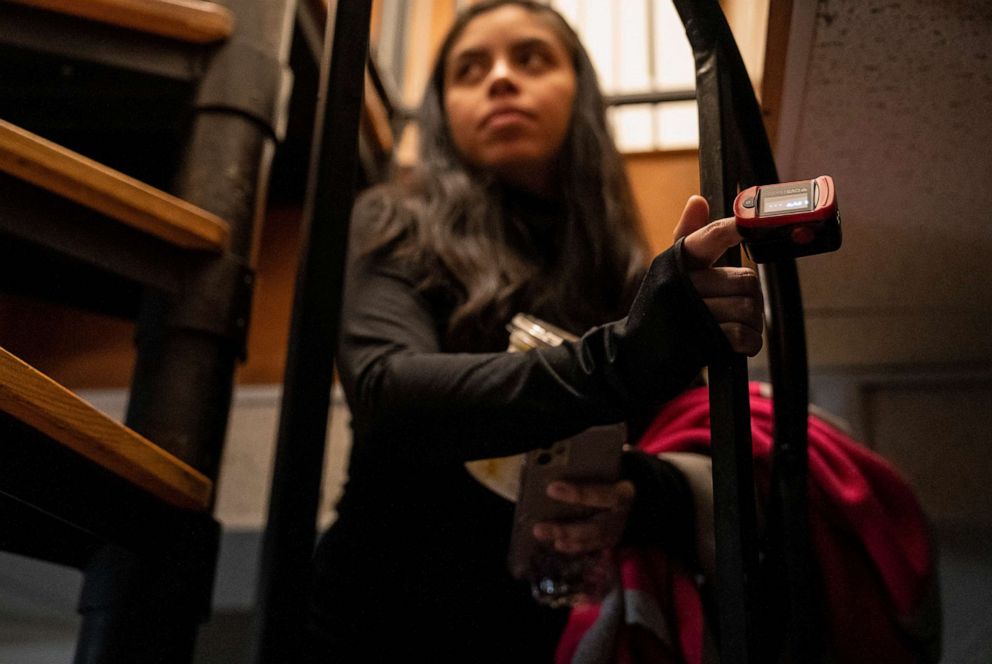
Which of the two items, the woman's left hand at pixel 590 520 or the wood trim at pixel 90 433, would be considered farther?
the woman's left hand at pixel 590 520

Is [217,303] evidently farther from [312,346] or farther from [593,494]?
[312,346]

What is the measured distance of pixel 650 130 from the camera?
1835 millimetres

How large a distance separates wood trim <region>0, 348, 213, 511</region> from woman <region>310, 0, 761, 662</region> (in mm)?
166

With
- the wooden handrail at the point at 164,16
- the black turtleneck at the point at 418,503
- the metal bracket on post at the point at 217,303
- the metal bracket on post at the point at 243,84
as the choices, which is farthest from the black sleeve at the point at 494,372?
the wooden handrail at the point at 164,16

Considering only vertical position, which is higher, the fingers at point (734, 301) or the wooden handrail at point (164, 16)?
the wooden handrail at point (164, 16)

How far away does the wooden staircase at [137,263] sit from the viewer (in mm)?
723

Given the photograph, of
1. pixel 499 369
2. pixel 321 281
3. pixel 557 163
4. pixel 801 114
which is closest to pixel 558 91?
pixel 557 163

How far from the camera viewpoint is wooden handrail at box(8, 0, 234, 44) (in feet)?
3.37

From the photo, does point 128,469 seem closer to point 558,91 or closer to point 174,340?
point 174,340

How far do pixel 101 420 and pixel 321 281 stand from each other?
363 mm

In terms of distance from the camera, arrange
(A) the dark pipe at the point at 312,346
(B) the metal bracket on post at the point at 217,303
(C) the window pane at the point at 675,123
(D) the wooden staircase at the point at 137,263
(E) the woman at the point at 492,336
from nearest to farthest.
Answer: (A) the dark pipe at the point at 312,346
(E) the woman at the point at 492,336
(D) the wooden staircase at the point at 137,263
(B) the metal bracket on post at the point at 217,303
(C) the window pane at the point at 675,123

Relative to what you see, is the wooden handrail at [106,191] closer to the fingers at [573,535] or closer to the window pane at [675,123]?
the fingers at [573,535]

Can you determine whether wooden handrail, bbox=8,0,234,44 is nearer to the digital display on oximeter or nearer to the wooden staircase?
the wooden staircase

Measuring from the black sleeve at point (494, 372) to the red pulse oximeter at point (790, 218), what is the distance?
5cm
